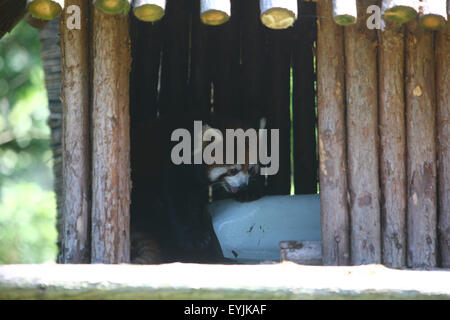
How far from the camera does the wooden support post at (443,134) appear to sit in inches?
135

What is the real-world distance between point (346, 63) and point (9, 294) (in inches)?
81.9

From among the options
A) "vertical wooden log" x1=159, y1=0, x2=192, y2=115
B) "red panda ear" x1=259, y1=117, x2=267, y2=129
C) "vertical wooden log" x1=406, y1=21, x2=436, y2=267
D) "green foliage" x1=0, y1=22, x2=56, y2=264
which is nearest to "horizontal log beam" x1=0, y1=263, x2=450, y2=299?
"vertical wooden log" x1=406, y1=21, x2=436, y2=267

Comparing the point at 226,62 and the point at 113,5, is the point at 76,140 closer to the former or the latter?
the point at 113,5

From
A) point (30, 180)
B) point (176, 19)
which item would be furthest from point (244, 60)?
point (30, 180)

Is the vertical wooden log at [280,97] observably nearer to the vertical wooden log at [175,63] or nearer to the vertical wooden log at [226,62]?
the vertical wooden log at [226,62]

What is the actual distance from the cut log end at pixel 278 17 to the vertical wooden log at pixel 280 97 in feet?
9.04

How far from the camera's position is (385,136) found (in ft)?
11.4

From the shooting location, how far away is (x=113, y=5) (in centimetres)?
305

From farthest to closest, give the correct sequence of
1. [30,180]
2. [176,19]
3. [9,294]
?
[30,180]
[176,19]
[9,294]

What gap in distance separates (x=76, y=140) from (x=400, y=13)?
1801 mm

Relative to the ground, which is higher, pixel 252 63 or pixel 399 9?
pixel 252 63

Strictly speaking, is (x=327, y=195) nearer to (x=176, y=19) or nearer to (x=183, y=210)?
(x=183, y=210)

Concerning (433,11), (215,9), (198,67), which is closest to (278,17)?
(215,9)

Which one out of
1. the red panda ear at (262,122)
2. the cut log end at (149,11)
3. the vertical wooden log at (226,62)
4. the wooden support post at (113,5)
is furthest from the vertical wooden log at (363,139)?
the vertical wooden log at (226,62)
